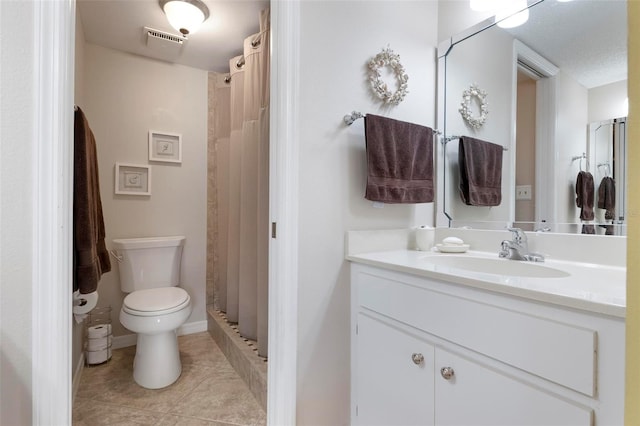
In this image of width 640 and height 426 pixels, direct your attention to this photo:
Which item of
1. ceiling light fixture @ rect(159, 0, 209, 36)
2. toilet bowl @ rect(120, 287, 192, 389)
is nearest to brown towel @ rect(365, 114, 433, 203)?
ceiling light fixture @ rect(159, 0, 209, 36)

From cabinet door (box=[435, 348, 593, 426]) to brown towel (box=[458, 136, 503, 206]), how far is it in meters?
0.91

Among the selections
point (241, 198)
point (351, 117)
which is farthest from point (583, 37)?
point (241, 198)

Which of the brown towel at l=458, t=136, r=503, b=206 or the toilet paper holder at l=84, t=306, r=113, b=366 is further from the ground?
the brown towel at l=458, t=136, r=503, b=206

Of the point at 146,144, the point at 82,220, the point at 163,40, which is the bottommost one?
the point at 82,220

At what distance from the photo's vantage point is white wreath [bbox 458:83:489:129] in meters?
1.55

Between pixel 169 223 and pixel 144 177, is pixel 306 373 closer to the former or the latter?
pixel 169 223

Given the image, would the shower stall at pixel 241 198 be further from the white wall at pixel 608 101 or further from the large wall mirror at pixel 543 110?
the white wall at pixel 608 101

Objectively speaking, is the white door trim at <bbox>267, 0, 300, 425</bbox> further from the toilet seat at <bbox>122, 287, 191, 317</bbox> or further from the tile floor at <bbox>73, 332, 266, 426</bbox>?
the toilet seat at <bbox>122, 287, 191, 317</bbox>

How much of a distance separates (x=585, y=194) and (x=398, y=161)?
740 mm

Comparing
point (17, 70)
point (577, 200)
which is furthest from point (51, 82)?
point (577, 200)

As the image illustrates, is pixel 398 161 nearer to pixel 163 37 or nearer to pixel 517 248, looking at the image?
pixel 517 248

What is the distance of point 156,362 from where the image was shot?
1.77m

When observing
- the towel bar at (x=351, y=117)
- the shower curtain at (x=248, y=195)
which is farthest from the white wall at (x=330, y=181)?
the shower curtain at (x=248, y=195)

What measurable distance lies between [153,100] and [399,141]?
2.01m
